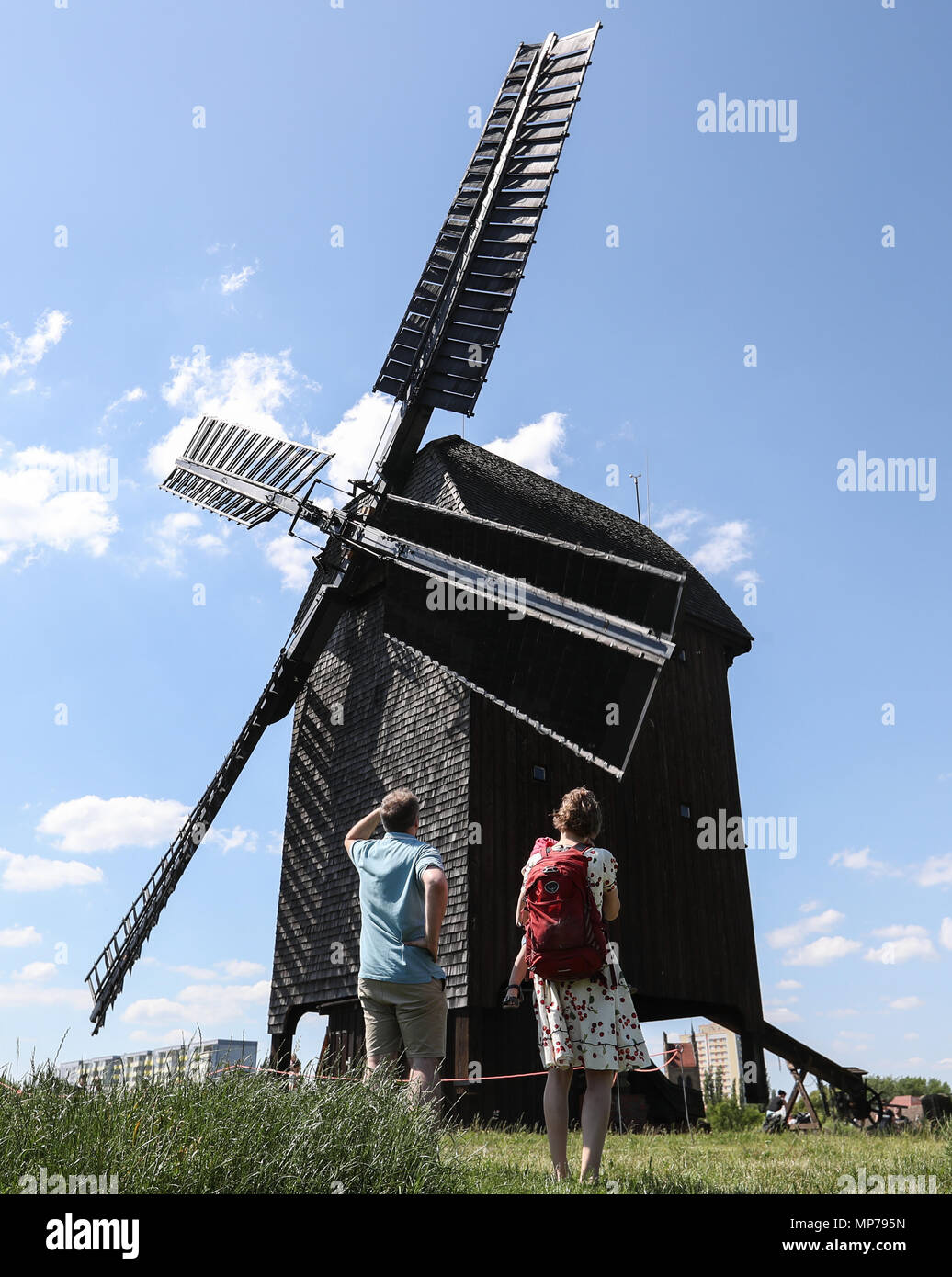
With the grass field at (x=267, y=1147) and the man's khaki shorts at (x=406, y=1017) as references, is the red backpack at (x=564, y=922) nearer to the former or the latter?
the man's khaki shorts at (x=406, y=1017)

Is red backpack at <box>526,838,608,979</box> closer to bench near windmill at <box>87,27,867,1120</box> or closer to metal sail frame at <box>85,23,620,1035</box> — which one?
bench near windmill at <box>87,27,867,1120</box>

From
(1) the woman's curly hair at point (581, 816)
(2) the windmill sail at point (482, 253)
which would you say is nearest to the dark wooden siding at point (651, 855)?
(2) the windmill sail at point (482, 253)

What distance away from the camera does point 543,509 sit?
15.9 meters

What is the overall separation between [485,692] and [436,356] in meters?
7.03

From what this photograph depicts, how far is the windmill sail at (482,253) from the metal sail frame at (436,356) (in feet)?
0.07

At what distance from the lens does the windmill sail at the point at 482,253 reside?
15.8 meters

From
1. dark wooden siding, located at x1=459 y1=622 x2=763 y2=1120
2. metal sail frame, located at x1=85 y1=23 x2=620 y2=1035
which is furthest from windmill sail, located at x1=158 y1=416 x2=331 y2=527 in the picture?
dark wooden siding, located at x1=459 y1=622 x2=763 y2=1120

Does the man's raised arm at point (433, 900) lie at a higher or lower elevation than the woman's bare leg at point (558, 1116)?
higher

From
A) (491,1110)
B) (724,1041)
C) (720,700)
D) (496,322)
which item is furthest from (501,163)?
(724,1041)

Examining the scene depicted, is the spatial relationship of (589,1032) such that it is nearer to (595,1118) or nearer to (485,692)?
(595,1118)

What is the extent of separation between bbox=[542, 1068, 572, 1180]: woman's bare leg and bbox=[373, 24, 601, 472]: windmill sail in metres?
12.5

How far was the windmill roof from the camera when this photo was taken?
15.0 m

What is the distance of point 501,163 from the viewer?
54.3 feet

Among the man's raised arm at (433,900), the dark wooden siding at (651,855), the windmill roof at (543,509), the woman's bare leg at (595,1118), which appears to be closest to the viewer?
the woman's bare leg at (595,1118)
